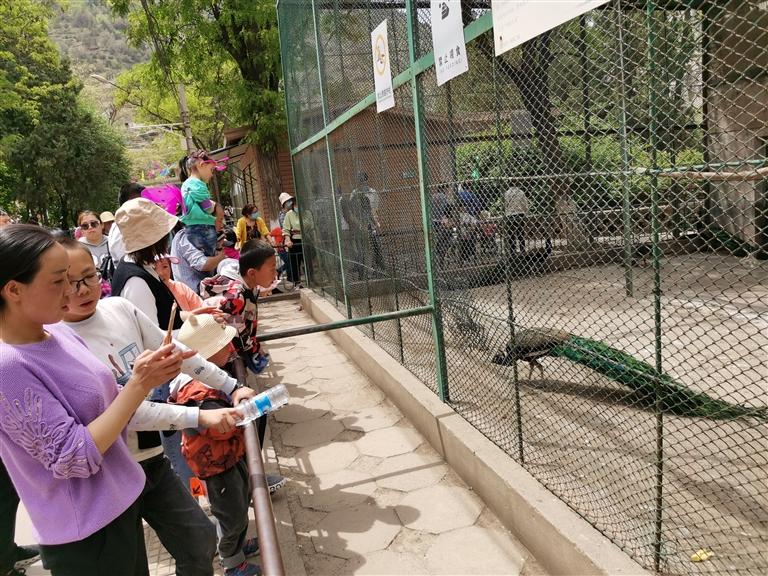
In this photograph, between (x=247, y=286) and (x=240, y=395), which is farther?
(x=247, y=286)

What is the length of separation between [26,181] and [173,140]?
9.65 meters

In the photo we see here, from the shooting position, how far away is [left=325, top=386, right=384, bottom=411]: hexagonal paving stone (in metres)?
4.82

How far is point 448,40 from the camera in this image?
2988 mm

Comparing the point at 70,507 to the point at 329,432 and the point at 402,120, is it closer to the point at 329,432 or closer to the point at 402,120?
the point at 329,432

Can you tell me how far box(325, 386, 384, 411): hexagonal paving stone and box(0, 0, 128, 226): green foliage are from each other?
26.3m

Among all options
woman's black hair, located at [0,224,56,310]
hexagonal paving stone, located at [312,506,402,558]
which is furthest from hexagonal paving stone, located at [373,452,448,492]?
woman's black hair, located at [0,224,56,310]

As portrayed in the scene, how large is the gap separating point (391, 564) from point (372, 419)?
1786 millimetres

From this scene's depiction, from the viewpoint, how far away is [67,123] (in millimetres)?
31484

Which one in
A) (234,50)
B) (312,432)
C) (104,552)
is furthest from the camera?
(234,50)

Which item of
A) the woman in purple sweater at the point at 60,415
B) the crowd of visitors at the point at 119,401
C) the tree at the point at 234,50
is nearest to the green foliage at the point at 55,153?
the tree at the point at 234,50

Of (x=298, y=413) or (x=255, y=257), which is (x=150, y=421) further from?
(x=298, y=413)

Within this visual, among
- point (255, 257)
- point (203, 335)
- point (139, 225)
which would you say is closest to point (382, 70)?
point (255, 257)

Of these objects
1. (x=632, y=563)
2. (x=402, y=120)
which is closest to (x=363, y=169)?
(x=402, y=120)

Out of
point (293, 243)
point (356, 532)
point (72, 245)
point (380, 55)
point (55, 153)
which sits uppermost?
point (55, 153)
